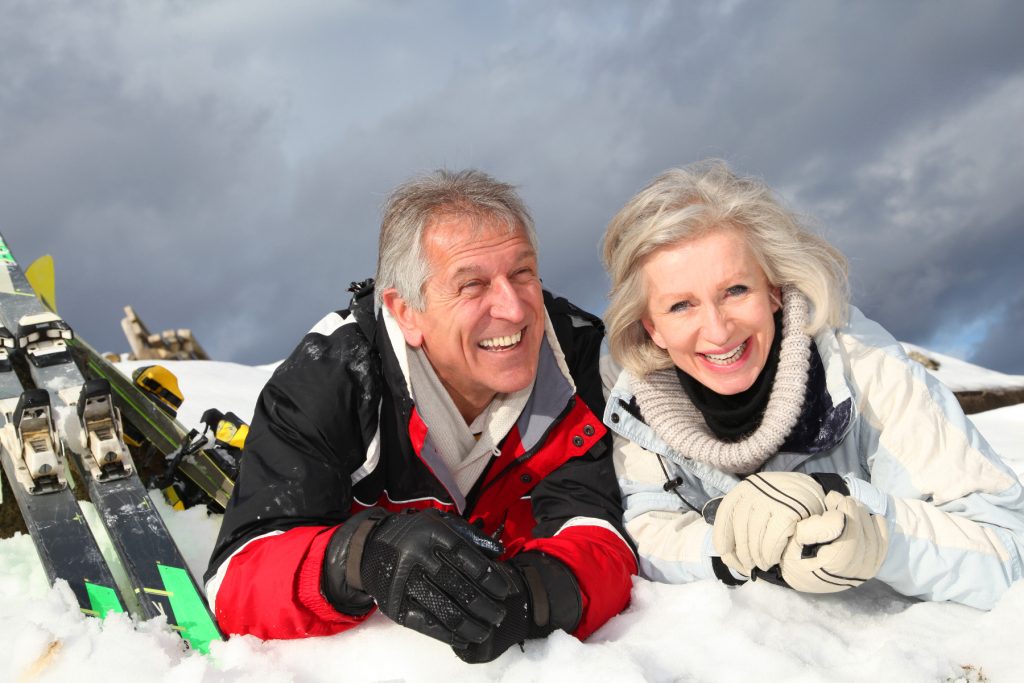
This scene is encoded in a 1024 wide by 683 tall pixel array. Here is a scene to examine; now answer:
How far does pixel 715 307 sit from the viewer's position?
93.8 inches

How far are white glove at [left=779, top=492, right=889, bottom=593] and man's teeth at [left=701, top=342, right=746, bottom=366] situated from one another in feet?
1.79

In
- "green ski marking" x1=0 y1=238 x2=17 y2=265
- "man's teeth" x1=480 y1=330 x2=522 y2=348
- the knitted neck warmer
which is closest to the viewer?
the knitted neck warmer

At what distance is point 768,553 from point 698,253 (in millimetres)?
860

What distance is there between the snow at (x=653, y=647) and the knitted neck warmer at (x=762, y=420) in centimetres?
40

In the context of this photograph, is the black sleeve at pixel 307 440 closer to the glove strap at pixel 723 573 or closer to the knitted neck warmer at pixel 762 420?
the knitted neck warmer at pixel 762 420

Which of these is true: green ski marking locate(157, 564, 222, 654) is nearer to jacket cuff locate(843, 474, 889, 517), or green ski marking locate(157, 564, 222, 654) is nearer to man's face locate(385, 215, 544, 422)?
man's face locate(385, 215, 544, 422)

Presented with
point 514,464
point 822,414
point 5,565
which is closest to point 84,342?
point 5,565

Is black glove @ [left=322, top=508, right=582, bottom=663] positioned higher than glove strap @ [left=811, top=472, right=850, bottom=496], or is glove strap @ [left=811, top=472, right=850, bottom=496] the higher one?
glove strap @ [left=811, top=472, right=850, bottom=496]

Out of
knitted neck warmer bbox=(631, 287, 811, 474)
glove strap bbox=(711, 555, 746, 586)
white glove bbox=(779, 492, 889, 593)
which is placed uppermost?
knitted neck warmer bbox=(631, 287, 811, 474)

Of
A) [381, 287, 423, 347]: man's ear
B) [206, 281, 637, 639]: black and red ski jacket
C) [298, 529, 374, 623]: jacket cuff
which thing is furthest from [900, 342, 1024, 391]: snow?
[298, 529, 374, 623]: jacket cuff

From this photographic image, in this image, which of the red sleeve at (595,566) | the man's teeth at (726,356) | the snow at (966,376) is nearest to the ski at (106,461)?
the red sleeve at (595,566)

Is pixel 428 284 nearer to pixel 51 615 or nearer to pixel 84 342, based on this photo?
pixel 51 615

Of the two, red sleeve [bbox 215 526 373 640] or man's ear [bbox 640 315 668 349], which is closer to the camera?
red sleeve [bbox 215 526 373 640]

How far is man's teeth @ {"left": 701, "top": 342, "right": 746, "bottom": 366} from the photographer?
2445mm
